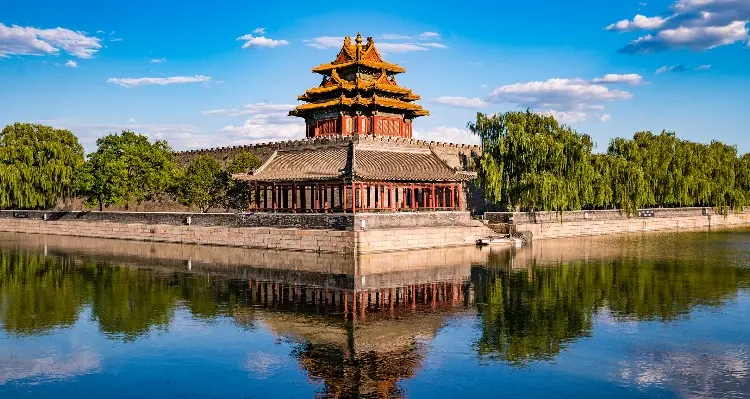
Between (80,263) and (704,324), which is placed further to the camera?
(80,263)

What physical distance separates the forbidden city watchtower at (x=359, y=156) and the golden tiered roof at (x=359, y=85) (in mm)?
64

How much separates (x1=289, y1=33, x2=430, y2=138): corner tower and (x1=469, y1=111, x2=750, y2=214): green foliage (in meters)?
5.03

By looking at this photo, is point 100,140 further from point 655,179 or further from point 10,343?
point 655,179

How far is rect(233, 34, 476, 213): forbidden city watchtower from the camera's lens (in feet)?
116

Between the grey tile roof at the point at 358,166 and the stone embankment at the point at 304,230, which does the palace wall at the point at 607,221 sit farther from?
the grey tile roof at the point at 358,166

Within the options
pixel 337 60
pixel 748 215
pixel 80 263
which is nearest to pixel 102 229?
pixel 80 263

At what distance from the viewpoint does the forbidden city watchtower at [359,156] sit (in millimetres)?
35469

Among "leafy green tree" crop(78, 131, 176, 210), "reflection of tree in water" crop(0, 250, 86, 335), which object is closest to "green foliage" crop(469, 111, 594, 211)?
"leafy green tree" crop(78, 131, 176, 210)

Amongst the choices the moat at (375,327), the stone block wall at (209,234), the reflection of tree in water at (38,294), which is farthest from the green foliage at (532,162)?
the reflection of tree in water at (38,294)

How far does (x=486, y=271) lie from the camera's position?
2636 centimetres

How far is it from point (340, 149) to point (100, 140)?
17.3m

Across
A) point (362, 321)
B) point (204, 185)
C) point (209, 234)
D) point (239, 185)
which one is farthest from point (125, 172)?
point (362, 321)

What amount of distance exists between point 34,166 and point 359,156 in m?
28.4

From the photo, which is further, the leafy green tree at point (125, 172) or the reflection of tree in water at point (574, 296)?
the leafy green tree at point (125, 172)
